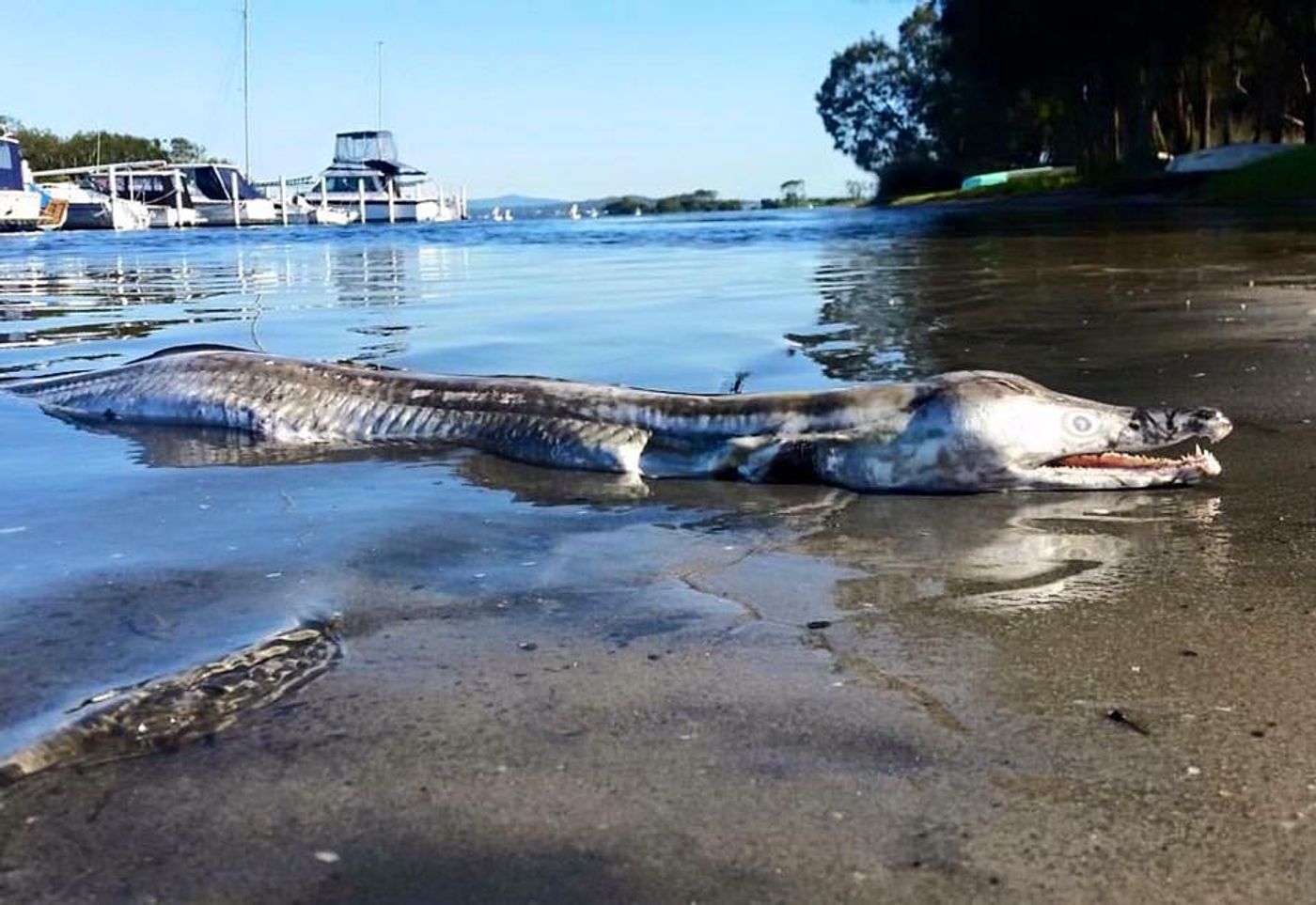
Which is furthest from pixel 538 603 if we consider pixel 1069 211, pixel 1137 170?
pixel 1137 170

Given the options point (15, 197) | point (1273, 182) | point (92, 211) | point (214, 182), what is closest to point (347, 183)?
point (214, 182)

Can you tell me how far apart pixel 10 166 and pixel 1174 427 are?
197ft

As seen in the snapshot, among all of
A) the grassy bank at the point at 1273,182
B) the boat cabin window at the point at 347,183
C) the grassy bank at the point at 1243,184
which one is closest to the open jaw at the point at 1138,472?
the grassy bank at the point at 1243,184

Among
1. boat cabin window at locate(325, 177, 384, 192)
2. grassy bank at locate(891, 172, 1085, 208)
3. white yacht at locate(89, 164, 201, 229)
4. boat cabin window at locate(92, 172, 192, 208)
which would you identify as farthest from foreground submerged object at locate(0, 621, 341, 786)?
boat cabin window at locate(325, 177, 384, 192)

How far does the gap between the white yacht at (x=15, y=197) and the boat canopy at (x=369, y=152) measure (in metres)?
32.7

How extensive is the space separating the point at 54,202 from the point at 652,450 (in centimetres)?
5944

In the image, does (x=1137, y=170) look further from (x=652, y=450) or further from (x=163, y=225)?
(x=163, y=225)

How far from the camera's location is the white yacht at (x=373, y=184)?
84500 millimetres

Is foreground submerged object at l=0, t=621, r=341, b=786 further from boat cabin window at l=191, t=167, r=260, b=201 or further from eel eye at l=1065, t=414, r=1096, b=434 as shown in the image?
boat cabin window at l=191, t=167, r=260, b=201

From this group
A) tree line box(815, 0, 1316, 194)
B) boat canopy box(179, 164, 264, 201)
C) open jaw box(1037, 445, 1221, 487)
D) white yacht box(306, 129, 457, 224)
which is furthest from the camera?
white yacht box(306, 129, 457, 224)

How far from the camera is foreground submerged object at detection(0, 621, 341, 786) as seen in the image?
221 centimetres

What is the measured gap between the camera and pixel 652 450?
4.75 m

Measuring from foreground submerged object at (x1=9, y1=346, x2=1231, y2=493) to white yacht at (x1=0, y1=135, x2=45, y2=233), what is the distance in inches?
2049

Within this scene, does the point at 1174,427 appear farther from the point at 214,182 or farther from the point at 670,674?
the point at 214,182
